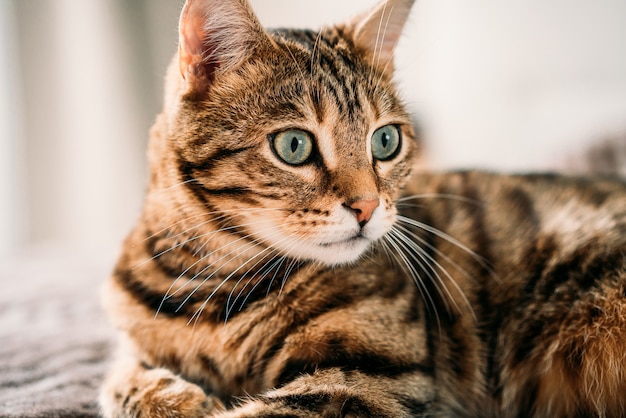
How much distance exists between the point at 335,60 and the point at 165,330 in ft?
1.98

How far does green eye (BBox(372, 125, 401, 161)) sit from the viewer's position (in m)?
0.99

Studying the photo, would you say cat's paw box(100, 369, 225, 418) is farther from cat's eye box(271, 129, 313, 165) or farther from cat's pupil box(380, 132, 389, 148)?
cat's pupil box(380, 132, 389, 148)

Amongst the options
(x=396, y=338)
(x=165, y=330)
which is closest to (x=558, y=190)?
(x=396, y=338)

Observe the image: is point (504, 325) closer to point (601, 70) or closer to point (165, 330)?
point (165, 330)

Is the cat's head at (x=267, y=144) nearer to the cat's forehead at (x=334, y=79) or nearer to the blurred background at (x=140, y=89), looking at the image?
the cat's forehead at (x=334, y=79)

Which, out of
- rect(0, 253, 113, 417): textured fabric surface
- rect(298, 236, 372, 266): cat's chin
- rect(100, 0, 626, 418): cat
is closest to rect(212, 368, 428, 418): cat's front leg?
rect(100, 0, 626, 418): cat

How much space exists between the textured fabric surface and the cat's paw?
0.05 metres

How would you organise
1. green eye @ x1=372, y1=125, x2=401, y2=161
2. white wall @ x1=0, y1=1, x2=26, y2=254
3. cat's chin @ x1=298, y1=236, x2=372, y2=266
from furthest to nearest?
white wall @ x1=0, y1=1, x2=26, y2=254 → green eye @ x1=372, y1=125, x2=401, y2=161 → cat's chin @ x1=298, y1=236, x2=372, y2=266

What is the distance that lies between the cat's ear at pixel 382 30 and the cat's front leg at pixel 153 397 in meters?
0.72

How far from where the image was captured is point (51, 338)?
1.25m

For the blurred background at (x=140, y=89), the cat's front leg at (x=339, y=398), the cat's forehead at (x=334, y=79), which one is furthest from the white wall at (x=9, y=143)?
the cat's front leg at (x=339, y=398)

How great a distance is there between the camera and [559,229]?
3.65 ft

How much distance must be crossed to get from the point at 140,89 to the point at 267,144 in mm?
2263

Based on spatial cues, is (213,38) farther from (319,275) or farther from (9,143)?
(9,143)
